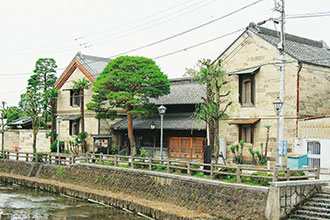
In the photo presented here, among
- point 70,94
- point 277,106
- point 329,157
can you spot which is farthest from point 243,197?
point 70,94

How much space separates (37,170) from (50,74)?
17.1 metres

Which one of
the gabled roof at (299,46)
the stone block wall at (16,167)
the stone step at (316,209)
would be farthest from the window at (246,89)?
the stone block wall at (16,167)

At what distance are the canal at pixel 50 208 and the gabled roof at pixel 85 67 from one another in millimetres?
15752

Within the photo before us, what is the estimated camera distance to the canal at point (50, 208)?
18.1 m

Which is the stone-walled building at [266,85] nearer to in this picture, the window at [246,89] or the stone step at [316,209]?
the window at [246,89]

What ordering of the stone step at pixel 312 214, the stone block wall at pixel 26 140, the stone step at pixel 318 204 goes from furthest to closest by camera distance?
the stone block wall at pixel 26 140 → the stone step at pixel 318 204 → the stone step at pixel 312 214

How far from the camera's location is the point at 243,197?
15.0m

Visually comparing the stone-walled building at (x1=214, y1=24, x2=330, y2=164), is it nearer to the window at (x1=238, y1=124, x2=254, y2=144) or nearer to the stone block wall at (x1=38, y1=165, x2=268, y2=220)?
the window at (x1=238, y1=124, x2=254, y2=144)

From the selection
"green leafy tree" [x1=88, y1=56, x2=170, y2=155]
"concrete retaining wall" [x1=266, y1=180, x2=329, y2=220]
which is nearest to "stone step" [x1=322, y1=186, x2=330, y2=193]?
"concrete retaining wall" [x1=266, y1=180, x2=329, y2=220]

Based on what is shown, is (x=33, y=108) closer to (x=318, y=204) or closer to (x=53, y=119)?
(x=53, y=119)

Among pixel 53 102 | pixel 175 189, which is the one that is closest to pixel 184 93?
pixel 53 102

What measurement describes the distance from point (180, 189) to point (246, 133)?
10234 millimetres

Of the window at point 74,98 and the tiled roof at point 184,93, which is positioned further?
the window at point 74,98

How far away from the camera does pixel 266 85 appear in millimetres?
25125
